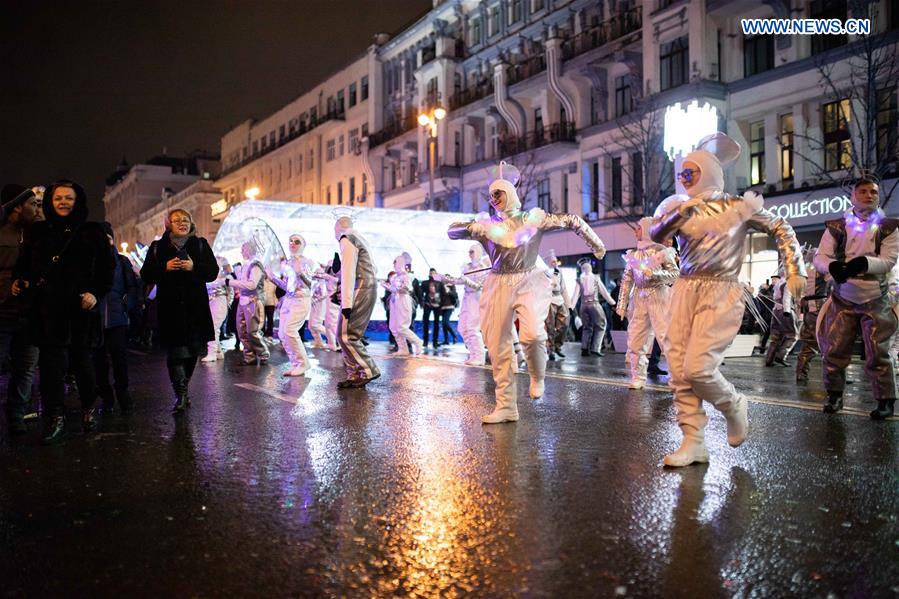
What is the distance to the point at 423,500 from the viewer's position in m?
4.51

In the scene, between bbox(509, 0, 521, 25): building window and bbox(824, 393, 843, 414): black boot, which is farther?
bbox(509, 0, 521, 25): building window

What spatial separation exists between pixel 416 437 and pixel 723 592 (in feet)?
11.9

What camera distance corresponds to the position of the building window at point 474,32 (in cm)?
4734

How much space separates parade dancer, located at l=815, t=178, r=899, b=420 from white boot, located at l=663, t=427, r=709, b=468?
2545mm

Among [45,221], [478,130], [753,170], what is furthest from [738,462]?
[478,130]

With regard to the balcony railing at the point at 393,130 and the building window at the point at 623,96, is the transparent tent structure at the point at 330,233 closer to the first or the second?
the building window at the point at 623,96

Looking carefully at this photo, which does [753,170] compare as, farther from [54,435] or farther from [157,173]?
[157,173]

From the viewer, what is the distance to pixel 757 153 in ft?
101

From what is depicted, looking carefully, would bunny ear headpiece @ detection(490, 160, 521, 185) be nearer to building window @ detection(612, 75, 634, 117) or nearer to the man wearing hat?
the man wearing hat

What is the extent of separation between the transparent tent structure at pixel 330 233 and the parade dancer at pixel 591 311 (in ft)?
28.9

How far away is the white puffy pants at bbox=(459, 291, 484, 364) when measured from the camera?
14.9 meters

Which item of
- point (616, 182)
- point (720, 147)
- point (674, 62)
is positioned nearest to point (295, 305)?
point (720, 147)

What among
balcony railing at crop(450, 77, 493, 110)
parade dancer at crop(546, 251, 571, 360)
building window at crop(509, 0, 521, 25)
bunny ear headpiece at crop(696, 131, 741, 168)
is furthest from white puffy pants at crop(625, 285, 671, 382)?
building window at crop(509, 0, 521, 25)
